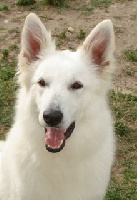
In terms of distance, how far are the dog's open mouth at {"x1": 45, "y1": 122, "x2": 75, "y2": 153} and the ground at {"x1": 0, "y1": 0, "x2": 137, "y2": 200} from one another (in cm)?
143

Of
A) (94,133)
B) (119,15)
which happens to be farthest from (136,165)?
(119,15)

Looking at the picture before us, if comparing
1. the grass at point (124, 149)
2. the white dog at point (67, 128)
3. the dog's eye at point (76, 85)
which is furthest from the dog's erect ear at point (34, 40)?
the grass at point (124, 149)

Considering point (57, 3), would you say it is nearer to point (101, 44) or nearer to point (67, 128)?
point (101, 44)

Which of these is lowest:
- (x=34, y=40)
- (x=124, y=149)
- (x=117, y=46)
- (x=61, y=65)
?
(x=124, y=149)

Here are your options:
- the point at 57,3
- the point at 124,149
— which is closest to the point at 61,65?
the point at 124,149

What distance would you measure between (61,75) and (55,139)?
53cm

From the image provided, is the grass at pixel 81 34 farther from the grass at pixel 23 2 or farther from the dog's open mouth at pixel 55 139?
the dog's open mouth at pixel 55 139

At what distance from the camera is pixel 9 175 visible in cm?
413

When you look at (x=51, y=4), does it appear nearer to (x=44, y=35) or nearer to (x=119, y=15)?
(x=119, y=15)

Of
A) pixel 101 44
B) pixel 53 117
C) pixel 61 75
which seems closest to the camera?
pixel 53 117

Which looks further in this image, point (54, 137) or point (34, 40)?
point (34, 40)

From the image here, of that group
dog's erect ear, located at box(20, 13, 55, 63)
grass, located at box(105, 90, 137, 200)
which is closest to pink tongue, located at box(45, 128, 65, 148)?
dog's erect ear, located at box(20, 13, 55, 63)

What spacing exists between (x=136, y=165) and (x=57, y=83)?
204 cm

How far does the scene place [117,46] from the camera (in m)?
7.31
